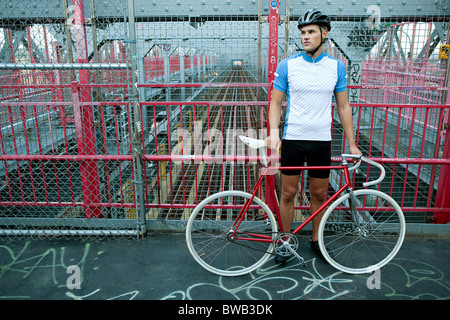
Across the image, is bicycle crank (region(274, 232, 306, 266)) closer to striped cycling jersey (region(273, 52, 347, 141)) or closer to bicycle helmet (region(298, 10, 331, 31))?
striped cycling jersey (region(273, 52, 347, 141))

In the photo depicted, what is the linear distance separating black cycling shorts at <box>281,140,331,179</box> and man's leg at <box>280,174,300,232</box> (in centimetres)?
7

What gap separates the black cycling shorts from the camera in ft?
10.1

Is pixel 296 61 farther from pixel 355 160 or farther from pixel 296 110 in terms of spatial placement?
pixel 355 160

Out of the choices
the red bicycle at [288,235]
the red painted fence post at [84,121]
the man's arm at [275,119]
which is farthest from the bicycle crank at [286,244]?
the red painted fence post at [84,121]

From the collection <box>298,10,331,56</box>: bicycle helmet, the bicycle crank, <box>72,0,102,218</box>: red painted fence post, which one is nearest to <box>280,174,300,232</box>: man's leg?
the bicycle crank

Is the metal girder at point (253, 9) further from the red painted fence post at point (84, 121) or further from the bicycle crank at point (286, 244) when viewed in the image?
the bicycle crank at point (286, 244)

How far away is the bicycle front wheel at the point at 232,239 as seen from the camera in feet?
10.2

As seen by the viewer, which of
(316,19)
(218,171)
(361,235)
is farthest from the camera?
(218,171)

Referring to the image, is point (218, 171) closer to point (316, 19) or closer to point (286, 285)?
point (286, 285)

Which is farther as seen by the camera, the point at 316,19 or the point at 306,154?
the point at 306,154

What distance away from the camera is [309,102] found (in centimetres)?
297

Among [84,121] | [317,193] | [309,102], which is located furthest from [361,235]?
[84,121]

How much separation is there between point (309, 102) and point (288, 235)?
1.20m
